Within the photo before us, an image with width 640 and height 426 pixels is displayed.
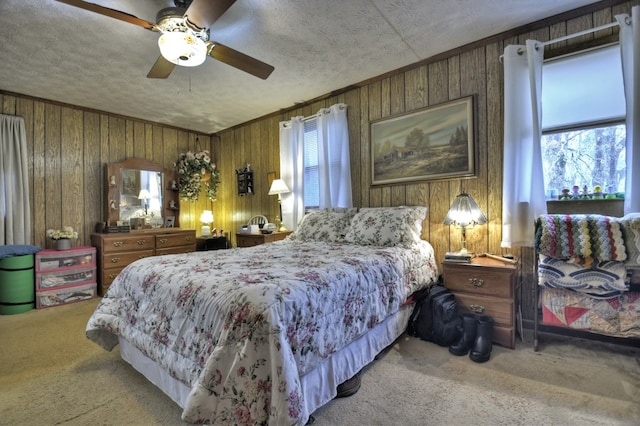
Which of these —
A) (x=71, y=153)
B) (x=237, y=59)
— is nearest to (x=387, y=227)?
(x=237, y=59)

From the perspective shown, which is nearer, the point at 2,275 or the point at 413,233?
the point at 413,233

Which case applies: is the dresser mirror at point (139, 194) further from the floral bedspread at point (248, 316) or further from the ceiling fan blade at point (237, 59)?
the ceiling fan blade at point (237, 59)

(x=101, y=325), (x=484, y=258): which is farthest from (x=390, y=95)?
(x=101, y=325)

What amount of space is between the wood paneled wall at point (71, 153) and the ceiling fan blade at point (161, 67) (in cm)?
233

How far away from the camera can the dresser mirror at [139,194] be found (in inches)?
165

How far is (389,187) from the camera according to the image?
129 inches

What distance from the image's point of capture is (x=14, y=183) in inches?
136

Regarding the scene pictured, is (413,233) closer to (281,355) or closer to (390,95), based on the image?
(390,95)

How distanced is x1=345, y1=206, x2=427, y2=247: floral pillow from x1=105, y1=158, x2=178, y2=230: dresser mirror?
3251mm

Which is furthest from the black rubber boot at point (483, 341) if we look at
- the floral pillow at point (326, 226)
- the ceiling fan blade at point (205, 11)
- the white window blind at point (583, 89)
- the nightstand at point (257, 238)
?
the ceiling fan blade at point (205, 11)

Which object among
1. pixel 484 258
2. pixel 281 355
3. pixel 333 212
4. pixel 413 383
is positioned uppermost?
pixel 333 212

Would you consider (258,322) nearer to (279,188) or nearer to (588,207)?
(588,207)

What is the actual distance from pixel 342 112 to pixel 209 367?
3027mm

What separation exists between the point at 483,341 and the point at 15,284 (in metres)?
4.51
